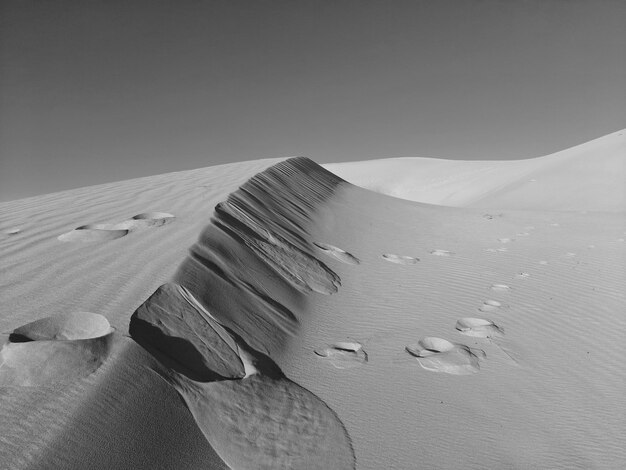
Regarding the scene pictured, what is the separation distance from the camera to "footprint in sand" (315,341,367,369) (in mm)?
2618

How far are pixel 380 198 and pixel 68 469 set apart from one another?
9.09 meters

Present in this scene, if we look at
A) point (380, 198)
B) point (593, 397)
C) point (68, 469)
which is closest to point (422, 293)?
point (593, 397)

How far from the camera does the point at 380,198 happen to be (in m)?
9.97

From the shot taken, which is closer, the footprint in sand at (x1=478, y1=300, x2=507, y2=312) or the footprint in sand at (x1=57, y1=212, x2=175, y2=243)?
the footprint in sand at (x1=57, y1=212, x2=175, y2=243)

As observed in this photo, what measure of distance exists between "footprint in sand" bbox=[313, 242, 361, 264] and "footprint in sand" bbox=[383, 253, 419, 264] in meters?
0.48

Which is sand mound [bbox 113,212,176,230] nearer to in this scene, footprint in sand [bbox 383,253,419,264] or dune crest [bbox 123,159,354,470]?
dune crest [bbox 123,159,354,470]

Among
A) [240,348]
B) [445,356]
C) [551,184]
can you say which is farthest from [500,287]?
[551,184]

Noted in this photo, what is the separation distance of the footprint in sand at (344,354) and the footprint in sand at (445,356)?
0.34 metres

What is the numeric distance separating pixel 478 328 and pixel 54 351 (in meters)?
2.80

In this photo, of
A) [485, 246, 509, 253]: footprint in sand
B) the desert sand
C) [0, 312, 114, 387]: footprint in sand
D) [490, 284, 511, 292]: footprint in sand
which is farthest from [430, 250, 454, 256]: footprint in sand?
[0, 312, 114, 387]: footprint in sand

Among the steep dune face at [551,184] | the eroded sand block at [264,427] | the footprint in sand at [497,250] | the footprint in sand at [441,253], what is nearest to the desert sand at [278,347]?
the eroded sand block at [264,427]

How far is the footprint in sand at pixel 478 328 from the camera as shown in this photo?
10.4 feet

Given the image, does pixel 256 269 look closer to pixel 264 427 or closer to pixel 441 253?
pixel 264 427

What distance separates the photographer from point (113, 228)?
3668 millimetres
